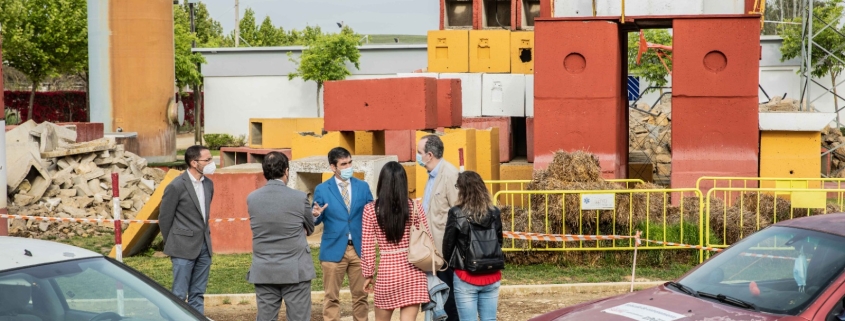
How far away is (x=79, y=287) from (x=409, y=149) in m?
12.7

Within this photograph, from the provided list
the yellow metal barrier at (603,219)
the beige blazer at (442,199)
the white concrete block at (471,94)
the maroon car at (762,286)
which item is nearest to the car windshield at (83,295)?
the maroon car at (762,286)

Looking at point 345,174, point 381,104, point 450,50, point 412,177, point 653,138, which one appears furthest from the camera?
point 653,138

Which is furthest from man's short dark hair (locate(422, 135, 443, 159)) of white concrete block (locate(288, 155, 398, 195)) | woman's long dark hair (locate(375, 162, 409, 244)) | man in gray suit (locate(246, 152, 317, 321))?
white concrete block (locate(288, 155, 398, 195))

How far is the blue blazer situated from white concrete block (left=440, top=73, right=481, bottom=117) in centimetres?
1152

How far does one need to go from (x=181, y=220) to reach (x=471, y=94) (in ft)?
38.3

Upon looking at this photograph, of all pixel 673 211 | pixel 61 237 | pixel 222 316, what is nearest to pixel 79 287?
pixel 222 316

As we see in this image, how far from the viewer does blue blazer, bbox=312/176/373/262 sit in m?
7.83

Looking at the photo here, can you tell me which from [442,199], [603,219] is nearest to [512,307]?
[603,219]

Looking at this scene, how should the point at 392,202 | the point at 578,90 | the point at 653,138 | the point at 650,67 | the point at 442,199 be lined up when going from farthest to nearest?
the point at 650,67, the point at 653,138, the point at 578,90, the point at 442,199, the point at 392,202

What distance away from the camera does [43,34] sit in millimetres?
40938

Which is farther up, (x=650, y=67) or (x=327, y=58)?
(x=327, y=58)

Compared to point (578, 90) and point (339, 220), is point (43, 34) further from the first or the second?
point (339, 220)

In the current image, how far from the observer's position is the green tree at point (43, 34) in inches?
1578

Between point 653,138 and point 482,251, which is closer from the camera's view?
point 482,251
